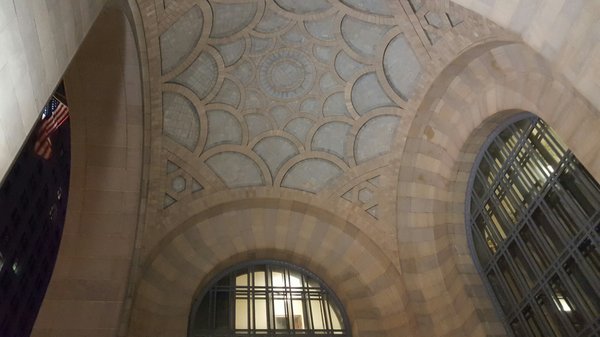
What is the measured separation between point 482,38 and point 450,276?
4606 mm

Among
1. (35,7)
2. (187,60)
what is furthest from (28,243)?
(35,7)

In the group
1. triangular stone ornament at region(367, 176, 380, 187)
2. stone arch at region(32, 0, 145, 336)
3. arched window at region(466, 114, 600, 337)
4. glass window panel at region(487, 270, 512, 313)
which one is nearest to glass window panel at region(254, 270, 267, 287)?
stone arch at region(32, 0, 145, 336)

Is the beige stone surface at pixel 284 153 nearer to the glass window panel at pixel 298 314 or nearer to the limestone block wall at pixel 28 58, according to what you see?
the glass window panel at pixel 298 314

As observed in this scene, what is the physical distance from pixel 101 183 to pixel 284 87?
4.30m

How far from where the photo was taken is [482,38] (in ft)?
23.9

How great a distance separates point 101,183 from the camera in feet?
29.6

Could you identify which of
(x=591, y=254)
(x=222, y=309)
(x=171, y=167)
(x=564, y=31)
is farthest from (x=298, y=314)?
(x=564, y=31)

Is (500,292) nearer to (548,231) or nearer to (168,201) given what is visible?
(548,231)

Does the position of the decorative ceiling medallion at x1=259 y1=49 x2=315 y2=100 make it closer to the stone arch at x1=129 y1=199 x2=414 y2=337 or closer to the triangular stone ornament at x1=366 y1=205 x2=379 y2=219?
the stone arch at x1=129 y1=199 x2=414 y2=337

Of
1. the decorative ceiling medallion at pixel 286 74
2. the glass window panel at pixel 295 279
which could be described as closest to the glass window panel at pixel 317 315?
the glass window panel at pixel 295 279

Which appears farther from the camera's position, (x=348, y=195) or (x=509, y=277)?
(x=348, y=195)

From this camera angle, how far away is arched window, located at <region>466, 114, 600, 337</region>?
6414 mm

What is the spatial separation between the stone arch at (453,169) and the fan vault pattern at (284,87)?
2.18 feet

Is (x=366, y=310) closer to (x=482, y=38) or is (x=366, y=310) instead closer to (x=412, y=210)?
(x=412, y=210)
